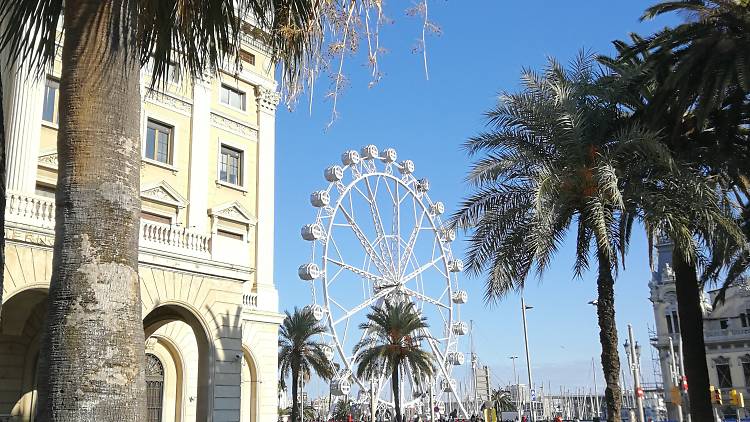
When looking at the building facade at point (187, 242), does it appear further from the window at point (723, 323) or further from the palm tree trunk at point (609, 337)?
the window at point (723, 323)

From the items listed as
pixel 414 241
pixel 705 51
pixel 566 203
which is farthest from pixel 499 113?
pixel 414 241

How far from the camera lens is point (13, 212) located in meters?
14.9

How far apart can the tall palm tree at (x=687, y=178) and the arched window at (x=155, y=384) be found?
16052mm

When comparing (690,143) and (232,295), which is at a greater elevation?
(690,143)

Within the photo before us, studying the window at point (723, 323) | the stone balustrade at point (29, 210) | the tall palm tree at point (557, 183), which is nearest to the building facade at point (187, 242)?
the stone balustrade at point (29, 210)

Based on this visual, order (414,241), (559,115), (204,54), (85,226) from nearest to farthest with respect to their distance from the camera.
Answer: (85,226) < (204,54) < (559,115) < (414,241)

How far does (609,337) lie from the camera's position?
15031mm

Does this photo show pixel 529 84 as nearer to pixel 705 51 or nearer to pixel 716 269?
pixel 705 51

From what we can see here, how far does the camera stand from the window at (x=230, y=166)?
1148 inches

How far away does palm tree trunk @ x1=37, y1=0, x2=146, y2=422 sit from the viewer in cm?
459

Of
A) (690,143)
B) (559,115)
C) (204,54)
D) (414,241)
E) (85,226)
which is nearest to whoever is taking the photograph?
(85,226)

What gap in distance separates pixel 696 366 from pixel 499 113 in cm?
747

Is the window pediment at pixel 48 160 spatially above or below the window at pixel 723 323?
above

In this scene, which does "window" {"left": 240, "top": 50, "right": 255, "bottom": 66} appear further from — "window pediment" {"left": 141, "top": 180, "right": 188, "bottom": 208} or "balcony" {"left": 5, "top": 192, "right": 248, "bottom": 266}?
"balcony" {"left": 5, "top": 192, "right": 248, "bottom": 266}
